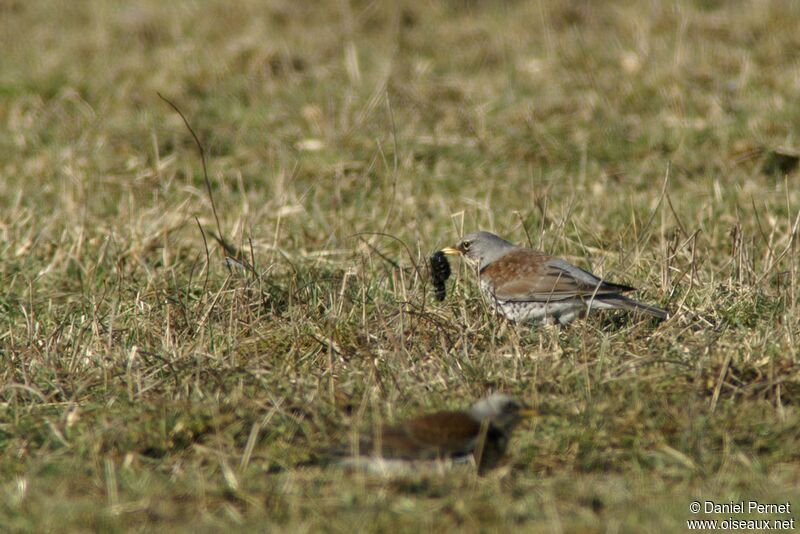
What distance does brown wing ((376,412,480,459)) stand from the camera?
420 centimetres

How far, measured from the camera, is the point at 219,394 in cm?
480

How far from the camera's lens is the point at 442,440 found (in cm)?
421

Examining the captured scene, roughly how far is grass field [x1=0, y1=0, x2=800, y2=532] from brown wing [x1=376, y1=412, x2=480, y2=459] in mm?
111

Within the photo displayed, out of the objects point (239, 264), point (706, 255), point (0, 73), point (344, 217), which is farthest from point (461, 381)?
point (0, 73)

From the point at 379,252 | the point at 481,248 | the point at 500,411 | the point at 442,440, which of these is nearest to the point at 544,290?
the point at 481,248

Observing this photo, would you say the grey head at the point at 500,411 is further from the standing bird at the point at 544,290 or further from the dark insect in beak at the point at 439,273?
the dark insect in beak at the point at 439,273

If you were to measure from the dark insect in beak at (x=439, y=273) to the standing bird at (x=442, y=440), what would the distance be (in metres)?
1.87

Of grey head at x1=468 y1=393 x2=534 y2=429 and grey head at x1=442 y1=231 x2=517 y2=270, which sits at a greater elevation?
grey head at x1=468 y1=393 x2=534 y2=429

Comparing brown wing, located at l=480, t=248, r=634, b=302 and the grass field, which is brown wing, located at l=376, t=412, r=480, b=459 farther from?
brown wing, located at l=480, t=248, r=634, b=302

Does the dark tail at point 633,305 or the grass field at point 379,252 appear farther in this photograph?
the dark tail at point 633,305

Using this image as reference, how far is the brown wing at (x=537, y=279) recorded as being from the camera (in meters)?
5.93

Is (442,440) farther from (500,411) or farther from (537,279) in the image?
(537,279)

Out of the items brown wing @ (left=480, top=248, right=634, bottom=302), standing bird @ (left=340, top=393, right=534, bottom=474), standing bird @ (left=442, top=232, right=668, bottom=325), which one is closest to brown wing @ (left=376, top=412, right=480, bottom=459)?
standing bird @ (left=340, top=393, right=534, bottom=474)

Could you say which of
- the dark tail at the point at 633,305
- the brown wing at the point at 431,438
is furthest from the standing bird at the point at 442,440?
the dark tail at the point at 633,305
